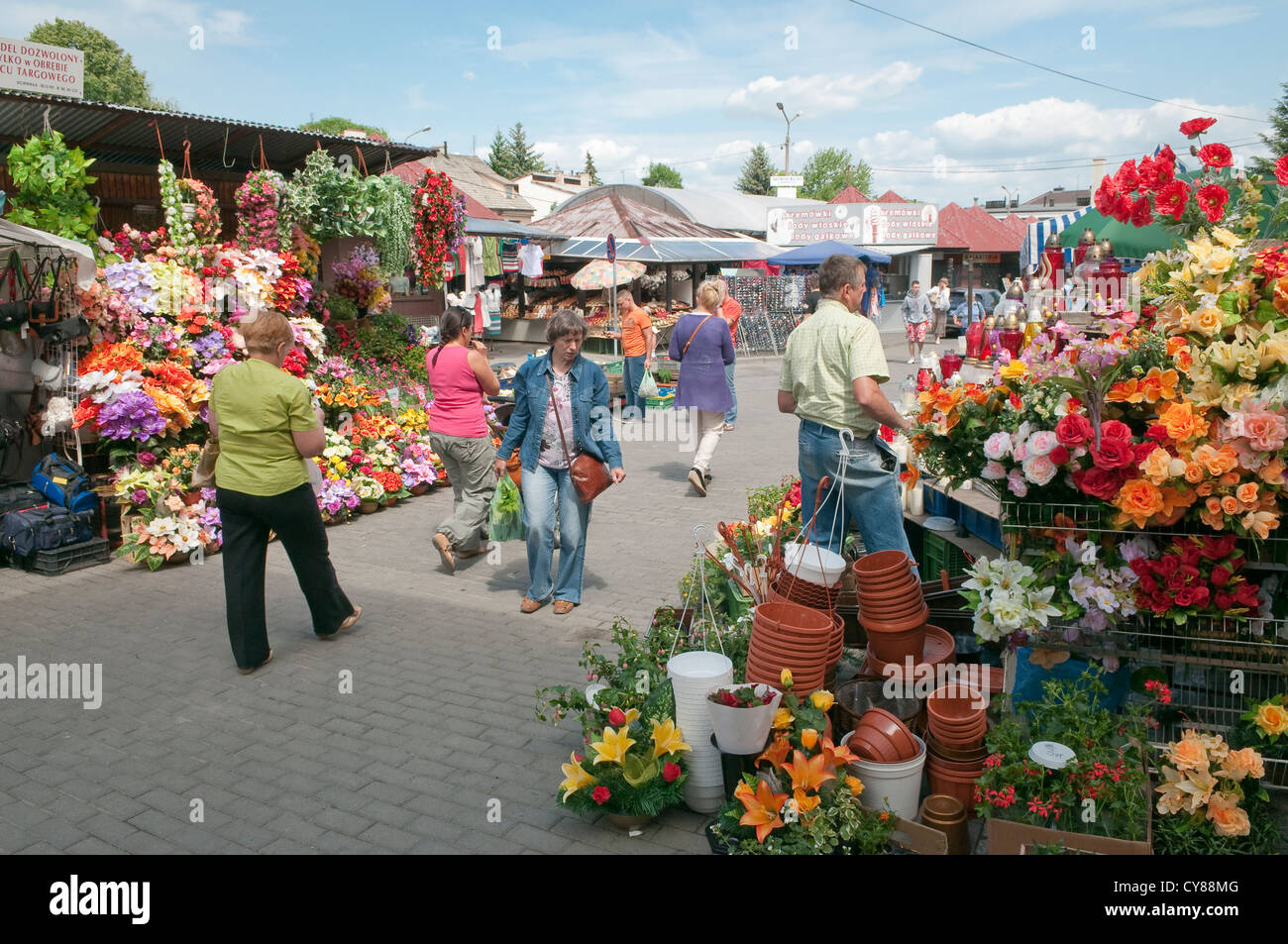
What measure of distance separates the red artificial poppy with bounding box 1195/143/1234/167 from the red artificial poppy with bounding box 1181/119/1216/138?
6.2 inches

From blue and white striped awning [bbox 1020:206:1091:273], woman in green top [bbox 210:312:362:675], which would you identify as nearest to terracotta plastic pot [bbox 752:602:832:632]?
woman in green top [bbox 210:312:362:675]

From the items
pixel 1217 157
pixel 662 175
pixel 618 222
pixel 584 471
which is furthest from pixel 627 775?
pixel 662 175

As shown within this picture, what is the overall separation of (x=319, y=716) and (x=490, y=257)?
1723 centimetres

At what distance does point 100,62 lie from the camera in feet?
173

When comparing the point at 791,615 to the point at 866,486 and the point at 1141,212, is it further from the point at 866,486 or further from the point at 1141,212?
the point at 1141,212

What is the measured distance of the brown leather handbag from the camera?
227 inches

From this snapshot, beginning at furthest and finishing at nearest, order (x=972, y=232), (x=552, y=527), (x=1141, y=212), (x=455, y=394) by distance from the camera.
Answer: (x=972, y=232) < (x=455, y=394) < (x=552, y=527) < (x=1141, y=212)

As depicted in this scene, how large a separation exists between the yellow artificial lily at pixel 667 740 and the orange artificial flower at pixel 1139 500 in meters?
1.75

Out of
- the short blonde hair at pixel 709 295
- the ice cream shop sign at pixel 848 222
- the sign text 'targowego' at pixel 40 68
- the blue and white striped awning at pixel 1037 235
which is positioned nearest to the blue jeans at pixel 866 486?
the short blonde hair at pixel 709 295

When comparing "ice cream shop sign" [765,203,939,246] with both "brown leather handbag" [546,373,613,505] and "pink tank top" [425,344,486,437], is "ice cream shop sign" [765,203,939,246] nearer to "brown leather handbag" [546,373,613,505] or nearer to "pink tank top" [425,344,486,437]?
"pink tank top" [425,344,486,437]

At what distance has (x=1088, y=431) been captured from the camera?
326 cm

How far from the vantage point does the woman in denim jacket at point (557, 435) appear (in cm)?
577
